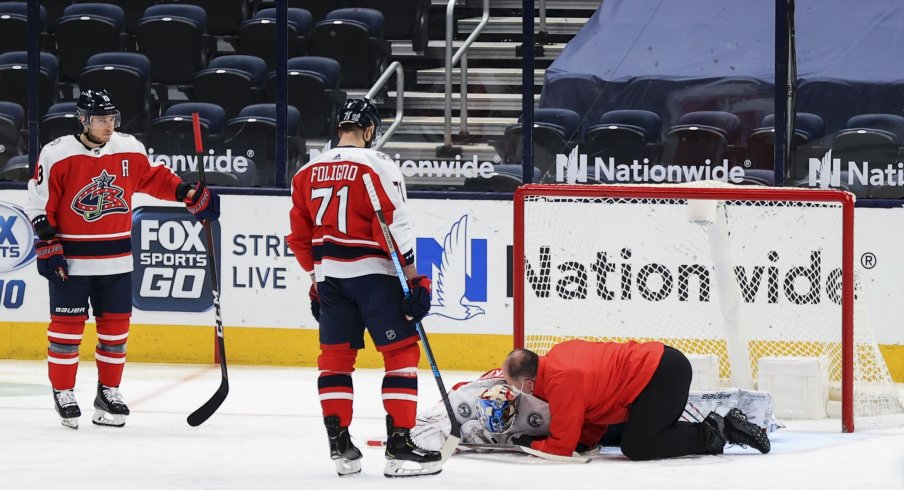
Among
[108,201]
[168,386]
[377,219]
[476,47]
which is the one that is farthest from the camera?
[476,47]

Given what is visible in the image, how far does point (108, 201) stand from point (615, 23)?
2.86 m

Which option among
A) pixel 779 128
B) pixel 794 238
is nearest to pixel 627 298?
pixel 794 238

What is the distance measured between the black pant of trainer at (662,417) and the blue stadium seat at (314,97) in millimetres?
3203

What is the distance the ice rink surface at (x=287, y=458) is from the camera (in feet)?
15.3

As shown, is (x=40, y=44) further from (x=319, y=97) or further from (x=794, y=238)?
(x=794, y=238)

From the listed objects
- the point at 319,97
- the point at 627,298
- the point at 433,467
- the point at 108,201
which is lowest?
the point at 433,467

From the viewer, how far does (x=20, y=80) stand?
798 centimetres

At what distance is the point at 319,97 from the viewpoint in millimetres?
7785

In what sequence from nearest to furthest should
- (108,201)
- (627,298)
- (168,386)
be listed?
1. (108,201)
2. (627,298)
3. (168,386)

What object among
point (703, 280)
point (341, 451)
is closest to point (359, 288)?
point (341, 451)

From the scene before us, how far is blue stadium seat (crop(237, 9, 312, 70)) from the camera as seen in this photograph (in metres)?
7.82

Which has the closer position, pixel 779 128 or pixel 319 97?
pixel 779 128

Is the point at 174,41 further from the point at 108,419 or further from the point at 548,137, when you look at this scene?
the point at 108,419

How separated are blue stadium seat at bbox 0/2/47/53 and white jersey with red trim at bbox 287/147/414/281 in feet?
12.3
